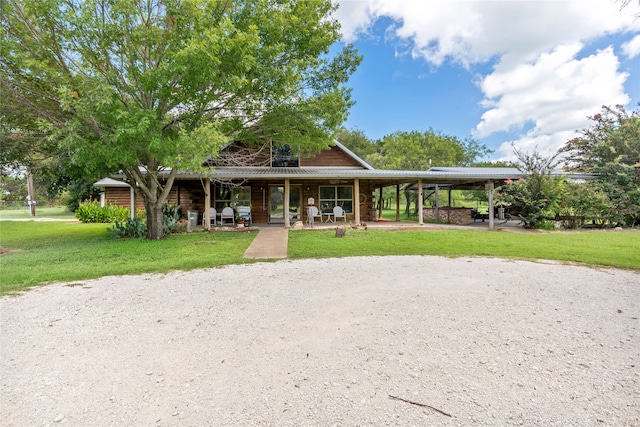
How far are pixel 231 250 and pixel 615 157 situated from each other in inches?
728

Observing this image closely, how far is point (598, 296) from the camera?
14.9 feet

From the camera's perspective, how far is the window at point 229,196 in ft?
51.2

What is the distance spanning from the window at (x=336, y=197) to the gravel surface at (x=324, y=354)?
11461mm

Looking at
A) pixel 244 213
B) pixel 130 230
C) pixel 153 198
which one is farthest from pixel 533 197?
pixel 130 230

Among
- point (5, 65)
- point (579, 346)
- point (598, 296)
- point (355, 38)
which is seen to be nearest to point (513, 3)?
point (355, 38)

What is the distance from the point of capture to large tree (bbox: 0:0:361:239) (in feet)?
25.3

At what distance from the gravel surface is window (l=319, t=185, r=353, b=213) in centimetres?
1146

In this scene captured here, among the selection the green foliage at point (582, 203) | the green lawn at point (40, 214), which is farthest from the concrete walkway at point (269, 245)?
the green lawn at point (40, 214)

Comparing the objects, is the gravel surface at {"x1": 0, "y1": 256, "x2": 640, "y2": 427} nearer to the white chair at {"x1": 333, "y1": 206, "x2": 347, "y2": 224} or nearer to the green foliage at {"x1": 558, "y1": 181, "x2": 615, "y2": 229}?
the green foliage at {"x1": 558, "y1": 181, "x2": 615, "y2": 229}

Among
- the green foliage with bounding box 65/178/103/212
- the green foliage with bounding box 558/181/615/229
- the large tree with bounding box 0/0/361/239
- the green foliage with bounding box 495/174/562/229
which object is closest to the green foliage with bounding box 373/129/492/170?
the green foliage with bounding box 495/174/562/229

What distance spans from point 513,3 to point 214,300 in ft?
37.6

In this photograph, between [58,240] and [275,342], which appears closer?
[275,342]

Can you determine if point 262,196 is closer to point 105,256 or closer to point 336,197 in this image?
point 336,197

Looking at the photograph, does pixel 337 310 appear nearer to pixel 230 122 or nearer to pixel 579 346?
pixel 579 346
